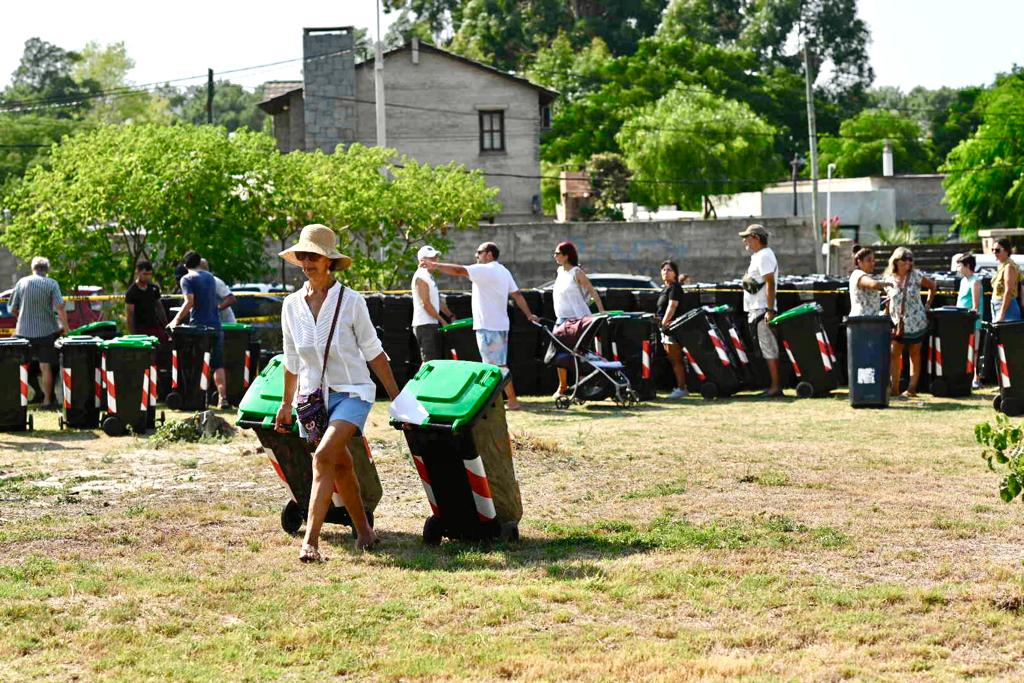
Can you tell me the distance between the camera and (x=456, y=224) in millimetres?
38906

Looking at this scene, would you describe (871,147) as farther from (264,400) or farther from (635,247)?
(264,400)

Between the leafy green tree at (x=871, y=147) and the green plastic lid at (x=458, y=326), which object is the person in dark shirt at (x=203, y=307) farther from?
the leafy green tree at (x=871, y=147)

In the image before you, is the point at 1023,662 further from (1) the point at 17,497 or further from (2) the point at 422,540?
(1) the point at 17,497

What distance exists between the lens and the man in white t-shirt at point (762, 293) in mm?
17875

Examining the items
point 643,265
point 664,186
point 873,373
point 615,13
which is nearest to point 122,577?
point 873,373

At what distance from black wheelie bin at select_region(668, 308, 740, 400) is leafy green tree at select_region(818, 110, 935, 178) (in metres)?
74.3

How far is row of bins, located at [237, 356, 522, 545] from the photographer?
28.4 feet

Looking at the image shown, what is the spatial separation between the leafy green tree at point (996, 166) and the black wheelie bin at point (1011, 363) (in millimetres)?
40541

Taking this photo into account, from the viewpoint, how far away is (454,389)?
8.72 m

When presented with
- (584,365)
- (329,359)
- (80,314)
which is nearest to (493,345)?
(584,365)

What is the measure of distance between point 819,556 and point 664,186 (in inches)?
2526

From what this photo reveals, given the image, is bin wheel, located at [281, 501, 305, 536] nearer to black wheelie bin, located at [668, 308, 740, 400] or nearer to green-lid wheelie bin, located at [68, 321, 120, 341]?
green-lid wheelie bin, located at [68, 321, 120, 341]

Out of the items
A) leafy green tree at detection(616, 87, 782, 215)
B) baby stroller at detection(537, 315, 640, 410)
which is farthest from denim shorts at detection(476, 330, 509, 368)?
leafy green tree at detection(616, 87, 782, 215)

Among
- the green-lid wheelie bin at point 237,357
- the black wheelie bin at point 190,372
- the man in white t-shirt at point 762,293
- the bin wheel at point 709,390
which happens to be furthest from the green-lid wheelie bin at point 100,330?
the man in white t-shirt at point 762,293
